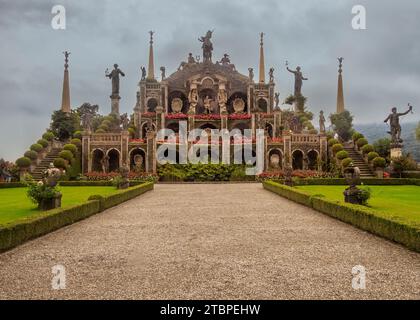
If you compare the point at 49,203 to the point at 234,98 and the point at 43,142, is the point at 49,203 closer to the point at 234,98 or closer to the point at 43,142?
the point at 43,142

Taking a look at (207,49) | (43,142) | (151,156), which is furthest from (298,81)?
(43,142)

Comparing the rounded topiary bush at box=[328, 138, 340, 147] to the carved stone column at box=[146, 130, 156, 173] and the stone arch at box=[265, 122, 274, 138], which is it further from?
the carved stone column at box=[146, 130, 156, 173]

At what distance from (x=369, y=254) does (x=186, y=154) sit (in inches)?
1390

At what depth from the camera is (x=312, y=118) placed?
70.6m

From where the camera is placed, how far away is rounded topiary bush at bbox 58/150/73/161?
40812mm

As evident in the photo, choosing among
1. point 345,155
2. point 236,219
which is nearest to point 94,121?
point 345,155

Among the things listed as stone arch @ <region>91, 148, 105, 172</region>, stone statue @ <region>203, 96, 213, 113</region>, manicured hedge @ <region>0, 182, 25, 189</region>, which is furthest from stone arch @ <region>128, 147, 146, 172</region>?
stone statue @ <region>203, 96, 213, 113</region>

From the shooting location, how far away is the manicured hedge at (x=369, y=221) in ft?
32.8

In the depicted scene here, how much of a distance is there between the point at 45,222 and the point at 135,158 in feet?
110

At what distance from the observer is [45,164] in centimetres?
4188

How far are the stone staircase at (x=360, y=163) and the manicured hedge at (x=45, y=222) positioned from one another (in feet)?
100

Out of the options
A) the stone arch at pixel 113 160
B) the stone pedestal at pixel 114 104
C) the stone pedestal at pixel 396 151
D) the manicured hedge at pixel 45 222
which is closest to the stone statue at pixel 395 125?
the stone pedestal at pixel 396 151

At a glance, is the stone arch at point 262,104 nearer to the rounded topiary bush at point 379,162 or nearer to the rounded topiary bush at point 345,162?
the rounded topiary bush at point 345,162
